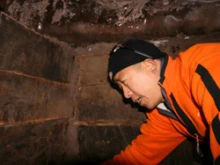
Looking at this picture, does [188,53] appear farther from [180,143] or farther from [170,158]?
[170,158]

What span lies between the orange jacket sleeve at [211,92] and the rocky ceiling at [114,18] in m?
0.87

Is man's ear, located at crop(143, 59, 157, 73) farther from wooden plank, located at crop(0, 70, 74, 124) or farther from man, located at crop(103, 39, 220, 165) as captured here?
wooden plank, located at crop(0, 70, 74, 124)

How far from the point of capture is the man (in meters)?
1.13

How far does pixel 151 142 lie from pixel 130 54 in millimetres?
875

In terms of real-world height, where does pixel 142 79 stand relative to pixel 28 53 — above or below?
below

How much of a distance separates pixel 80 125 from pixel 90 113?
18 centimetres

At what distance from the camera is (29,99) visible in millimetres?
1442

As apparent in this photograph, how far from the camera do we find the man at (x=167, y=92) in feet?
3.71

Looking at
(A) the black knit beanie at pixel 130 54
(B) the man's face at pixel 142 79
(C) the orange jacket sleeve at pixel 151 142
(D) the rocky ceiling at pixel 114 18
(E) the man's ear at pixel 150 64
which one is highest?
(D) the rocky ceiling at pixel 114 18

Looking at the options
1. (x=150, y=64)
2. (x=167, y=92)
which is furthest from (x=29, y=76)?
(x=167, y=92)

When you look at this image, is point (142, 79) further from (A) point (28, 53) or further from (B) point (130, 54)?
(A) point (28, 53)

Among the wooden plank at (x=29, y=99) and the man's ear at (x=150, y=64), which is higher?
the man's ear at (x=150, y=64)

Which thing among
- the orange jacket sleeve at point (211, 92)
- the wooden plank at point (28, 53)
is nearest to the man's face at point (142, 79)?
the orange jacket sleeve at point (211, 92)

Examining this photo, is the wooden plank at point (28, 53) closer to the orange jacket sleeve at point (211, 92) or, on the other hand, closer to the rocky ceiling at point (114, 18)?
the rocky ceiling at point (114, 18)
